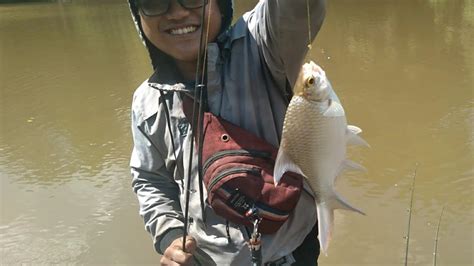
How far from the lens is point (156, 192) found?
201 cm

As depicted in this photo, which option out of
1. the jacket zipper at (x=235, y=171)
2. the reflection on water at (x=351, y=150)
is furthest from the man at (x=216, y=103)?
the reflection on water at (x=351, y=150)

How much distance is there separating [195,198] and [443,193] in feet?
9.37

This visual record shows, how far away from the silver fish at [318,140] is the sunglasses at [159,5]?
0.50 meters

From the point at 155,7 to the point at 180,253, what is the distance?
2.62 feet

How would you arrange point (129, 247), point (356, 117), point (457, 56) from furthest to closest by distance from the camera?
point (457, 56), point (356, 117), point (129, 247)

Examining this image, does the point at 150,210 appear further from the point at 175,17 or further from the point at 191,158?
the point at 175,17

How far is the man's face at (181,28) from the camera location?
1806mm

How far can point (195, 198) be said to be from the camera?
72.5 inches

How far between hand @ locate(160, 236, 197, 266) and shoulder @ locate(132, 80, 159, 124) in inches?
17.6

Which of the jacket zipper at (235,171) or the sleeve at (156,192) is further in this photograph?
the sleeve at (156,192)

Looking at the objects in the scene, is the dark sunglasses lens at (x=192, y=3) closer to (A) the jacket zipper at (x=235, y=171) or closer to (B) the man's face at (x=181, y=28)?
(B) the man's face at (x=181, y=28)

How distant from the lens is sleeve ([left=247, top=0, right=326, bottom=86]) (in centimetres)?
154

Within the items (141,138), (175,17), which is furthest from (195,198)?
(175,17)

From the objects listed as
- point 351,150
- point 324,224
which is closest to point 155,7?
point 324,224
